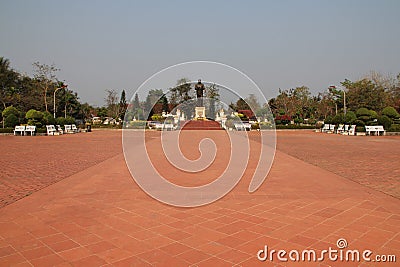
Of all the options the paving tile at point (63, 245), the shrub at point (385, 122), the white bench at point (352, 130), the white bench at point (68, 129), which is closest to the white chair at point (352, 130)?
the white bench at point (352, 130)

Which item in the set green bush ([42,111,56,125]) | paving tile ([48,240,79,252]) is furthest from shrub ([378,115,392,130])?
paving tile ([48,240,79,252])

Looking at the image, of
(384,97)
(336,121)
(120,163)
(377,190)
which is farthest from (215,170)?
(384,97)

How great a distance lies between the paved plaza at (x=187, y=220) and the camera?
2.96m

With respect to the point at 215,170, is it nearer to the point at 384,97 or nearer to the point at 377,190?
the point at 377,190

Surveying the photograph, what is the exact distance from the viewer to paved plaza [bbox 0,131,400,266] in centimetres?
296

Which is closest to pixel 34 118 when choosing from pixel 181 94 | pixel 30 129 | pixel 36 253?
pixel 30 129

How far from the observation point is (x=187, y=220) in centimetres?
394

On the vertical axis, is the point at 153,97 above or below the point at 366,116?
above

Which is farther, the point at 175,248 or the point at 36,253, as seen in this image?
the point at 175,248

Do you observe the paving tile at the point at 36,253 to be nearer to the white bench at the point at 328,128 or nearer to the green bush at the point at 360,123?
the green bush at the point at 360,123

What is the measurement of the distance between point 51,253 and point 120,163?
18.6ft

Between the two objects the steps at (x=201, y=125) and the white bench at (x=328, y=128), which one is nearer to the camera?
the white bench at (x=328, y=128)

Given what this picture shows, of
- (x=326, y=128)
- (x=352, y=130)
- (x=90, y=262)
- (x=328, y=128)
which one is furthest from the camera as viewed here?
(x=326, y=128)

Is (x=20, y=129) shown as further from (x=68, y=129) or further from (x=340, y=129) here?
(x=340, y=129)
